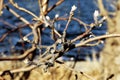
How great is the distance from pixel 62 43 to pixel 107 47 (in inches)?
56.4

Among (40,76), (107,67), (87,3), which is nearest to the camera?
(107,67)

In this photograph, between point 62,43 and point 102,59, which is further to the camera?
point 102,59

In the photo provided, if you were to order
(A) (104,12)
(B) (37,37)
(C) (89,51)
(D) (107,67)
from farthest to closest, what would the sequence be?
(C) (89,51) < (D) (107,67) < (A) (104,12) < (B) (37,37)

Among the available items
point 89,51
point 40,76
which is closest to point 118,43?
point 40,76

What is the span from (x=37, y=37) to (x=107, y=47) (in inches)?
40.2

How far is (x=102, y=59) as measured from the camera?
8.82 ft

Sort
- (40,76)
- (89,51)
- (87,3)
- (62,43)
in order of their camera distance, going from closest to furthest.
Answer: (62,43) → (40,76) → (89,51) → (87,3)

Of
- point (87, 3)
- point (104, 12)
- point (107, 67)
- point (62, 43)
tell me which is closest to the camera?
point (62, 43)

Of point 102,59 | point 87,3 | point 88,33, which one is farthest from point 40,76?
point 87,3

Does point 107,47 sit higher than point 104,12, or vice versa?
point 104,12

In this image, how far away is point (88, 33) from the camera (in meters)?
1.27

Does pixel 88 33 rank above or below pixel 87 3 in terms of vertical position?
below

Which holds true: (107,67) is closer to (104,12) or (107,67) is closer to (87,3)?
(104,12)

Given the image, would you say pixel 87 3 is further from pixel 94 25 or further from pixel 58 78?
pixel 94 25
